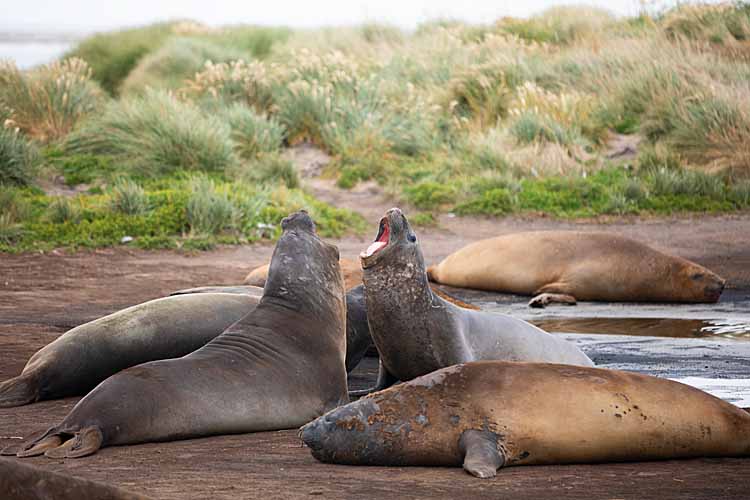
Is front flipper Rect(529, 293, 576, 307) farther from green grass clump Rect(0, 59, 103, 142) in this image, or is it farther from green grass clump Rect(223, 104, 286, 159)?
green grass clump Rect(0, 59, 103, 142)

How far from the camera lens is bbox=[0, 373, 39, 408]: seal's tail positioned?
6.30 metres

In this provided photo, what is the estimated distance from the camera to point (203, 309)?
7070 millimetres

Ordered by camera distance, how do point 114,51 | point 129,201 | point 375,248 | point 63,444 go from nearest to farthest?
point 63,444
point 375,248
point 129,201
point 114,51

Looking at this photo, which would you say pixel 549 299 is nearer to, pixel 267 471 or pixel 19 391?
pixel 19 391

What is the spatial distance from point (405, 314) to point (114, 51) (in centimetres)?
2854

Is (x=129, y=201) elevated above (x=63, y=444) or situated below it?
below

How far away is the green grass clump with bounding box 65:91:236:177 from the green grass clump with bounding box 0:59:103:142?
1.20m

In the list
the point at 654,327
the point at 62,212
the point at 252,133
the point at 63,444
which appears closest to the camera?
the point at 63,444

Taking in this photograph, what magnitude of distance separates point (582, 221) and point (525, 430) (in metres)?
11.6

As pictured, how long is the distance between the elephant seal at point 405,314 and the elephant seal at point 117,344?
3.55 feet

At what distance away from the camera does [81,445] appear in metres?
5.02

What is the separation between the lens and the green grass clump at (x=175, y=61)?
28.1 meters

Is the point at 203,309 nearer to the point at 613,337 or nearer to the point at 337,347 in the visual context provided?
the point at 337,347

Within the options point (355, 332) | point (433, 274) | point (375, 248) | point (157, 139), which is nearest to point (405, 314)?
point (375, 248)
